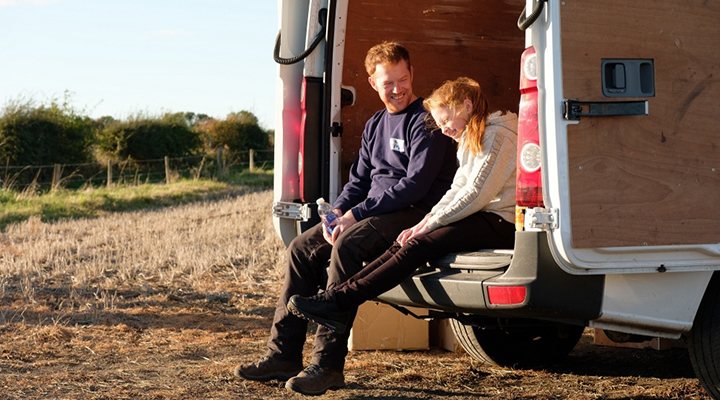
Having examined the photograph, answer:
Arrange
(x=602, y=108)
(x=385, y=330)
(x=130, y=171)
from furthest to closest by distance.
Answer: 1. (x=130, y=171)
2. (x=385, y=330)
3. (x=602, y=108)

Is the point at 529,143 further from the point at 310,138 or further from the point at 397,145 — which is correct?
the point at 310,138

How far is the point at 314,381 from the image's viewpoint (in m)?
5.38

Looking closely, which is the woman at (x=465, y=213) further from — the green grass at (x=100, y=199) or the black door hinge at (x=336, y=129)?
the green grass at (x=100, y=199)

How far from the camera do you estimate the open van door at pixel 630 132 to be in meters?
4.49

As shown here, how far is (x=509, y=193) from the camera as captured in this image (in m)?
5.15

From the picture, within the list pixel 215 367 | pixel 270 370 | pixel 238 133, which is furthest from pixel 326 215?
pixel 238 133

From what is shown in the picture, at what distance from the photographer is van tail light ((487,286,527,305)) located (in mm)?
4684

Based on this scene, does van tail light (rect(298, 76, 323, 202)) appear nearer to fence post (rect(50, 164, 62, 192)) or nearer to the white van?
the white van

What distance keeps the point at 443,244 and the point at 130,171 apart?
24.2 m

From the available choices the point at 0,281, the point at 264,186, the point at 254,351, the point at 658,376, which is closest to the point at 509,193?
the point at 658,376

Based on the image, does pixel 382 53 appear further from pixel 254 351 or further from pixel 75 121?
pixel 75 121

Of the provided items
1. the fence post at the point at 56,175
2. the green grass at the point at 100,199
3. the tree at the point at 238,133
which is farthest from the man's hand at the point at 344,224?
the tree at the point at 238,133

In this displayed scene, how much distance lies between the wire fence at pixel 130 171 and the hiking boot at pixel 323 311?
18162 mm

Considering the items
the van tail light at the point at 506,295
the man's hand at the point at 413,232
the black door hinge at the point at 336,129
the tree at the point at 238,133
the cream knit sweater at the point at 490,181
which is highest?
the tree at the point at 238,133
